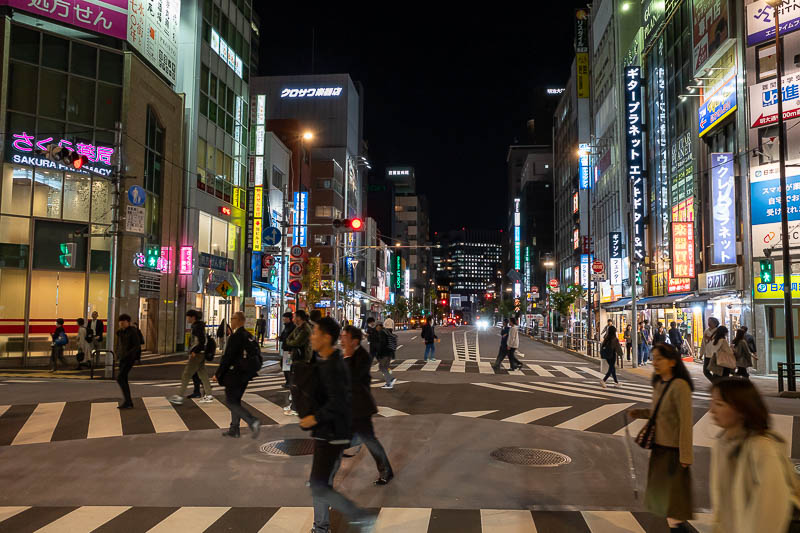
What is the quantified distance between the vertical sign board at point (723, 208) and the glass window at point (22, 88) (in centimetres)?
2566

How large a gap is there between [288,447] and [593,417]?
6124mm

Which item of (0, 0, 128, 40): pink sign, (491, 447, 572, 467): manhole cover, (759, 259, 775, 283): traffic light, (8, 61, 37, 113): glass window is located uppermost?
(0, 0, 128, 40): pink sign

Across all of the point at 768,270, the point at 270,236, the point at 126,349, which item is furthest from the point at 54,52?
the point at 768,270

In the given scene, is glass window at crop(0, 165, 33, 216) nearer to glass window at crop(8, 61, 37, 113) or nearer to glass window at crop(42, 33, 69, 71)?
glass window at crop(8, 61, 37, 113)

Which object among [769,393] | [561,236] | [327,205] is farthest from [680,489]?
[561,236]

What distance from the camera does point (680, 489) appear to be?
476 cm

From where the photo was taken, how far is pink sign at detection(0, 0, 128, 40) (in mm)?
23547

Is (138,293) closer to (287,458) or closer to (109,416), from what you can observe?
(109,416)

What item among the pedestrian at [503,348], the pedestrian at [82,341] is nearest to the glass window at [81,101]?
the pedestrian at [82,341]

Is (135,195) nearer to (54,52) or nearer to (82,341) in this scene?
(82,341)

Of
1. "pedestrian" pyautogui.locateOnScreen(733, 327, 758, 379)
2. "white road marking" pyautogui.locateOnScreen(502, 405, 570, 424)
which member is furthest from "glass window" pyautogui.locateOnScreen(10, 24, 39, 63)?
"pedestrian" pyautogui.locateOnScreen(733, 327, 758, 379)

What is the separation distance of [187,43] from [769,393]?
29650 mm

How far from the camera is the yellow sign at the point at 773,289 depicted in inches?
851

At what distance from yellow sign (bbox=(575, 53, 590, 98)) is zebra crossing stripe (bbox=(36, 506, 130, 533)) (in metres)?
63.2
